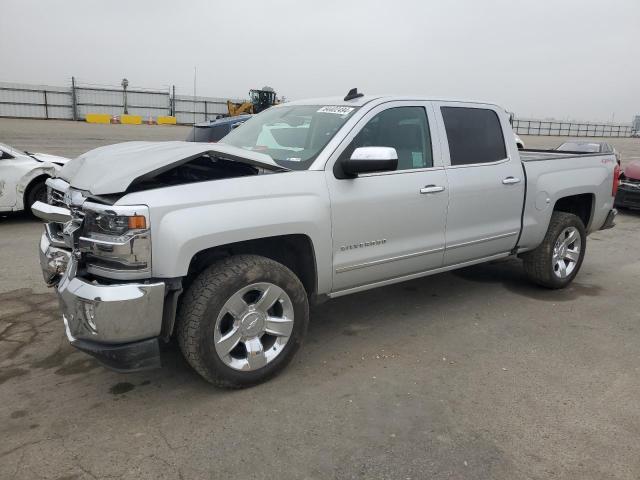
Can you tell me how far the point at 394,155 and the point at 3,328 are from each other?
338 centimetres

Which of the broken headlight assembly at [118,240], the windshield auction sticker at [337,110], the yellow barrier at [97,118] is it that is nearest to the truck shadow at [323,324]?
the broken headlight assembly at [118,240]

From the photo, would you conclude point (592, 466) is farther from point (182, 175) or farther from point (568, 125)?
point (568, 125)

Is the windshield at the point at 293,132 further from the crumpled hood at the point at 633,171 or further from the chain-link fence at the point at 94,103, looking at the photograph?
the chain-link fence at the point at 94,103

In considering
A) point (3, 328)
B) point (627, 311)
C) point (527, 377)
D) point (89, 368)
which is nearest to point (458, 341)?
point (527, 377)

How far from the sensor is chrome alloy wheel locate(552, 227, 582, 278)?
17.6 ft

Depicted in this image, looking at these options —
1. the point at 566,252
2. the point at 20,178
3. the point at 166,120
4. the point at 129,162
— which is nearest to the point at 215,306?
the point at 129,162

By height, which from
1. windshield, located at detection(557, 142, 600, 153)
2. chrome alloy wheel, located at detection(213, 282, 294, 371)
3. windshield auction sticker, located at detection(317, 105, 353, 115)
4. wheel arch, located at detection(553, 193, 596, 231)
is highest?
windshield auction sticker, located at detection(317, 105, 353, 115)

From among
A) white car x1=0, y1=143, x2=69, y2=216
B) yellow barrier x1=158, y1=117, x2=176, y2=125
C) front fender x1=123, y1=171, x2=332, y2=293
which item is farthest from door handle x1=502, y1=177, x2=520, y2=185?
yellow barrier x1=158, y1=117, x2=176, y2=125

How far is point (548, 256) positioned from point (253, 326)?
335 centimetres

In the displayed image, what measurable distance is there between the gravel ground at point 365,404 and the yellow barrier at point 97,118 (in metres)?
38.0

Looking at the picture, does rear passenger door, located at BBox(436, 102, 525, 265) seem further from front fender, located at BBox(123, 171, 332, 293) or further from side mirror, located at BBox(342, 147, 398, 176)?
front fender, located at BBox(123, 171, 332, 293)

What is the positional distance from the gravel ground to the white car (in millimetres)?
3909

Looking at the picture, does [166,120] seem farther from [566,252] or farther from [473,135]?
[473,135]

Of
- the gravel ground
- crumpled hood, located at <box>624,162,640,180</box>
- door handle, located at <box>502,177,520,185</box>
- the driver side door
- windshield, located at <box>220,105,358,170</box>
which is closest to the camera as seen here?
the gravel ground
